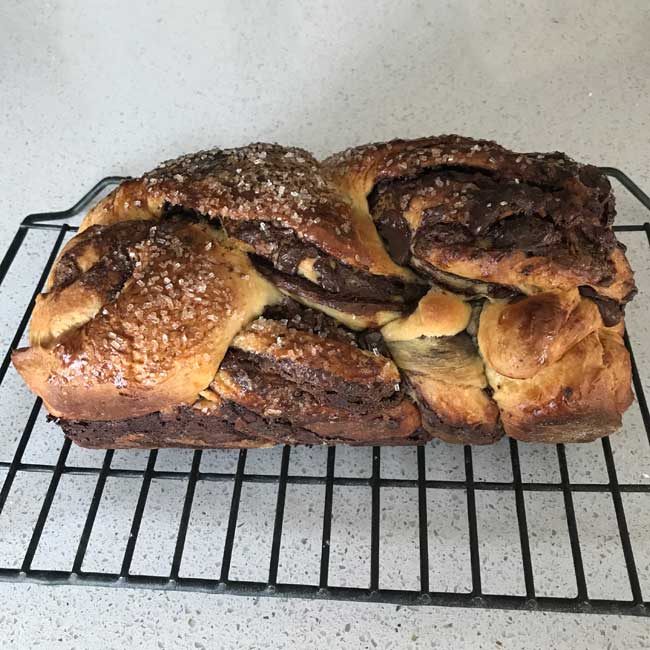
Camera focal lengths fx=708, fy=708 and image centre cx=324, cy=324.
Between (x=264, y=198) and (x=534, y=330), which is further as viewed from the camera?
(x=264, y=198)

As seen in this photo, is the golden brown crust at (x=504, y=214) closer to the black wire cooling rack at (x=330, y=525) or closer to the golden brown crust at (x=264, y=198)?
the golden brown crust at (x=264, y=198)

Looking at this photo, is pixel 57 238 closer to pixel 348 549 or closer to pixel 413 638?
pixel 348 549

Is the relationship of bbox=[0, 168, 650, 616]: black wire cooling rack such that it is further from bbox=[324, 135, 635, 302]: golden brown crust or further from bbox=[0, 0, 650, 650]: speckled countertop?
bbox=[324, 135, 635, 302]: golden brown crust

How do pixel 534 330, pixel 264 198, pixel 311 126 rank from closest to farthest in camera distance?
pixel 534 330 < pixel 264 198 < pixel 311 126

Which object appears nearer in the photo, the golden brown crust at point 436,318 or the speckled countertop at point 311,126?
the golden brown crust at point 436,318

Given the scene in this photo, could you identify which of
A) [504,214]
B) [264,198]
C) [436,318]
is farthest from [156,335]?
[504,214]

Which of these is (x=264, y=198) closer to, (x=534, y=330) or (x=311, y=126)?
(x=534, y=330)

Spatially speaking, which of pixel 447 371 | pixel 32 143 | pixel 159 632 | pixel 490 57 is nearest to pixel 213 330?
pixel 447 371

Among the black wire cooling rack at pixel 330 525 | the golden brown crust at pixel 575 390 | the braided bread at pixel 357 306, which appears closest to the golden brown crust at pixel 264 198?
the braided bread at pixel 357 306
